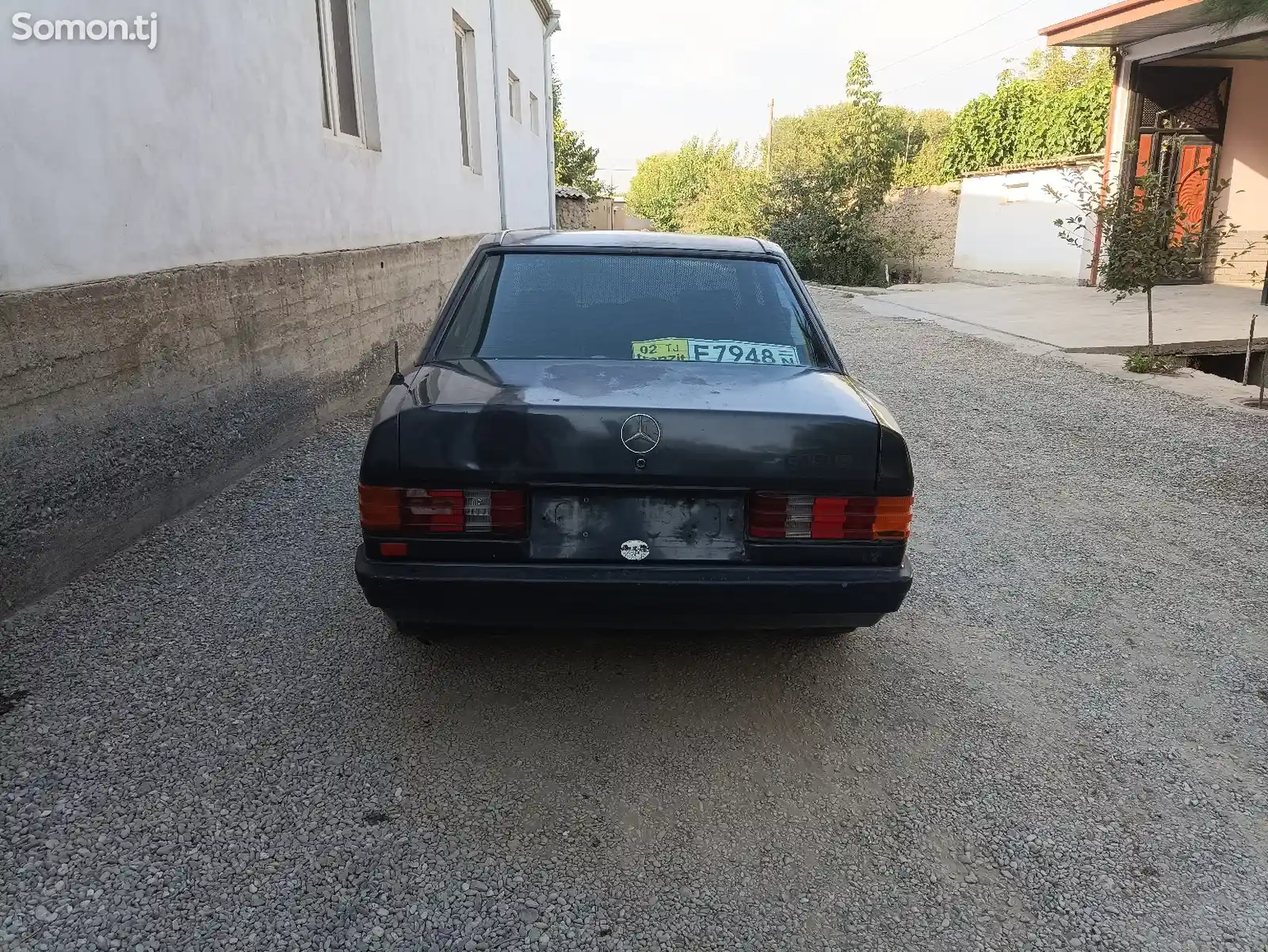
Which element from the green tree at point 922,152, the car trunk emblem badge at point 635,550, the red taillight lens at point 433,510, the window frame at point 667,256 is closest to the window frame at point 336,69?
the window frame at point 667,256

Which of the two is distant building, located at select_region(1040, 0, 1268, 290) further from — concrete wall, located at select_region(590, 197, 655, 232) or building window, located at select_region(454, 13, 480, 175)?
concrete wall, located at select_region(590, 197, 655, 232)

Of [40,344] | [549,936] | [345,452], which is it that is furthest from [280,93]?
[549,936]

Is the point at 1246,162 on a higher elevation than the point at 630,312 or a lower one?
higher

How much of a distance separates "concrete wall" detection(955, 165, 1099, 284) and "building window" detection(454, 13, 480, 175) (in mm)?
→ 9775

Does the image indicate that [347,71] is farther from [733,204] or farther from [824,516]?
[733,204]

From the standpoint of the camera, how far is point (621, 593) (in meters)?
2.49

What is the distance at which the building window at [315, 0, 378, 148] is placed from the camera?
7.30 meters

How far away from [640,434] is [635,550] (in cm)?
33

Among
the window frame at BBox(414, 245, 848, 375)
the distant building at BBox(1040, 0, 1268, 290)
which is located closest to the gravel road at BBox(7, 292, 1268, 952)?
the window frame at BBox(414, 245, 848, 375)

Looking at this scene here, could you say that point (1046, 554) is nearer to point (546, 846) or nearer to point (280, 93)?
point (546, 846)

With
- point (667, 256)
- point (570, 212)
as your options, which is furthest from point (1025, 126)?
point (667, 256)

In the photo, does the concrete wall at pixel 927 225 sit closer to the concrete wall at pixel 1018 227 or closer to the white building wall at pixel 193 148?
the concrete wall at pixel 1018 227

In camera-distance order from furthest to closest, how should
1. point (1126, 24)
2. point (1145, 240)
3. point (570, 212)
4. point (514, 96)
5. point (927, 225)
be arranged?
point (570, 212), point (927, 225), point (514, 96), point (1126, 24), point (1145, 240)

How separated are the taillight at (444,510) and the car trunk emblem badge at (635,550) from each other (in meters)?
0.29
